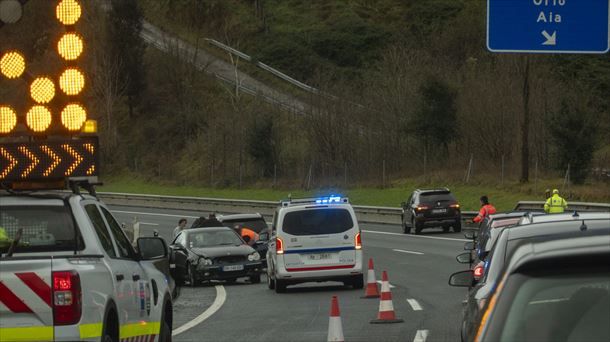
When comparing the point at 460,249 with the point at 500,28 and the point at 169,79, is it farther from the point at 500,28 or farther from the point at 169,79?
the point at 169,79

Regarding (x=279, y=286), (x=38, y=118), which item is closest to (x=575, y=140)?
(x=279, y=286)

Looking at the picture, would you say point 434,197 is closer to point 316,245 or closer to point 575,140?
point 575,140

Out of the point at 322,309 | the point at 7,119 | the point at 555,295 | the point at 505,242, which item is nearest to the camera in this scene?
the point at 555,295

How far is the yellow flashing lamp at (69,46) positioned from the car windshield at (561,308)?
5729mm

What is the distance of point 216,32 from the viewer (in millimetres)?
108625

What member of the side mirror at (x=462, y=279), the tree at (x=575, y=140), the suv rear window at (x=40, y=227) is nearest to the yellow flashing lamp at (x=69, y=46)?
the suv rear window at (x=40, y=227)

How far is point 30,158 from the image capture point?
10344 mm

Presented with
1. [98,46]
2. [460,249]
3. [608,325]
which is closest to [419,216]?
[460,249]

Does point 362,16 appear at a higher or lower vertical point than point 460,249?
higher

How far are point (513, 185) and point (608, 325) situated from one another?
5241 centimetres

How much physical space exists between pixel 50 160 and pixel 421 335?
8.21 m

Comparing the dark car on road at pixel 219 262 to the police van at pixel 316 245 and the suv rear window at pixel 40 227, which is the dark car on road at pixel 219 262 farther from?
the suv rear window at pixel 40 227

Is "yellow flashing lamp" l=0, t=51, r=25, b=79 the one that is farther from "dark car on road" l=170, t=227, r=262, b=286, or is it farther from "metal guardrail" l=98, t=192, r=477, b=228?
"metal guardrail" l=98, t=192, r=477, b=228

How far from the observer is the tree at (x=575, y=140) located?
2074 inches
